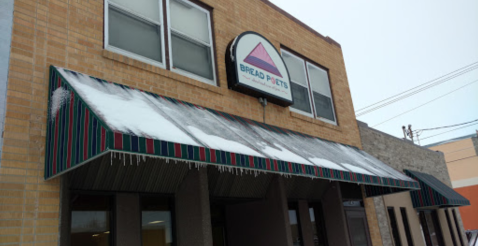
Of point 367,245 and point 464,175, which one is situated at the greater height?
point 464,175

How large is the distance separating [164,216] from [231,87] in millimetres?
2655

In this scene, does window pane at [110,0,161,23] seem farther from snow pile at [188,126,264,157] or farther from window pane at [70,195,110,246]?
window pane at [70,195,110,246]

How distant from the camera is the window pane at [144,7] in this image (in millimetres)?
6418

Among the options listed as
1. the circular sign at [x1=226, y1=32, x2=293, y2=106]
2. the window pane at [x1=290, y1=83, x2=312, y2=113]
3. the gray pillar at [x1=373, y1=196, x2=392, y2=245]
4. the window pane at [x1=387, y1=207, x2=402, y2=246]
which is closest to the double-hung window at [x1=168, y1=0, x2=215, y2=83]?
the circular sign at [x1=226, y1=32, x2=293, y2=106]

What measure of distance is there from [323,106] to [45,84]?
23.4 ft

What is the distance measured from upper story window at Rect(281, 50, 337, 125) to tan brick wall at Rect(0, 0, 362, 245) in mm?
1429

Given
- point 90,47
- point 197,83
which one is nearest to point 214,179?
point 197,83

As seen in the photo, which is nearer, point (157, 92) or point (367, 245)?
point (157, 92)

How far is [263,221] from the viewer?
7523 millimetres

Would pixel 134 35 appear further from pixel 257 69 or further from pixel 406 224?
pixel 406 224

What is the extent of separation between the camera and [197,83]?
681cm

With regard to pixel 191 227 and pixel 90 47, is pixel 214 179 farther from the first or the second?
pixel 90 47

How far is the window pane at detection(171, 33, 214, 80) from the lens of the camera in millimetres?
6961

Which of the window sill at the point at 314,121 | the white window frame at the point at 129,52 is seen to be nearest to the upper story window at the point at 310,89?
the window sill at the point at 314,121
